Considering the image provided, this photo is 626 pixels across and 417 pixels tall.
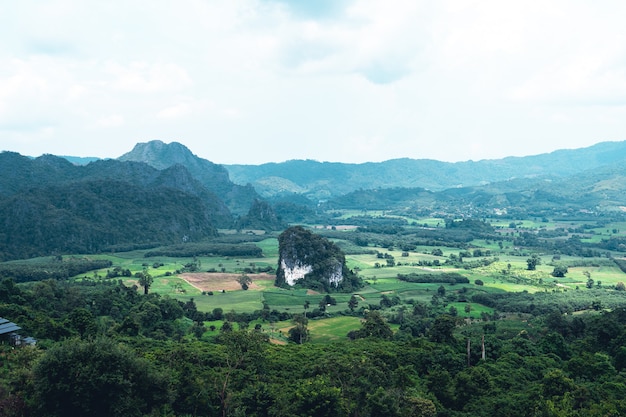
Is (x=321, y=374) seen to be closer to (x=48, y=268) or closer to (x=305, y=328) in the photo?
(x=305, y=328)

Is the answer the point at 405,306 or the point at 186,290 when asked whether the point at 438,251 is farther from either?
the point at 186,290

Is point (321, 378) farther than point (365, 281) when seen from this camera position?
No

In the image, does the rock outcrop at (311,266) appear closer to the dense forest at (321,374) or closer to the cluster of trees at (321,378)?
the dense forest at (321,374)

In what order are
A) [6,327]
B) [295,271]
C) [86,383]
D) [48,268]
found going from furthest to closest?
[48,268] → [295,271] → [6,327] → [86,383]

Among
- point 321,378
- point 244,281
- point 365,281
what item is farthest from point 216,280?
point 321,378

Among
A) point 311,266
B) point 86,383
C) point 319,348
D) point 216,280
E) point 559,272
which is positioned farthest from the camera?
point 559,272

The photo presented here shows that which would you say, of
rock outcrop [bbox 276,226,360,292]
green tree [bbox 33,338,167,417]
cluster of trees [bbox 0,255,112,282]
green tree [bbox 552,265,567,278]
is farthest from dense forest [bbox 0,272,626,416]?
green tree [bbox 552,265,567,278]

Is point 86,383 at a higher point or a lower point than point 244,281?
higher
